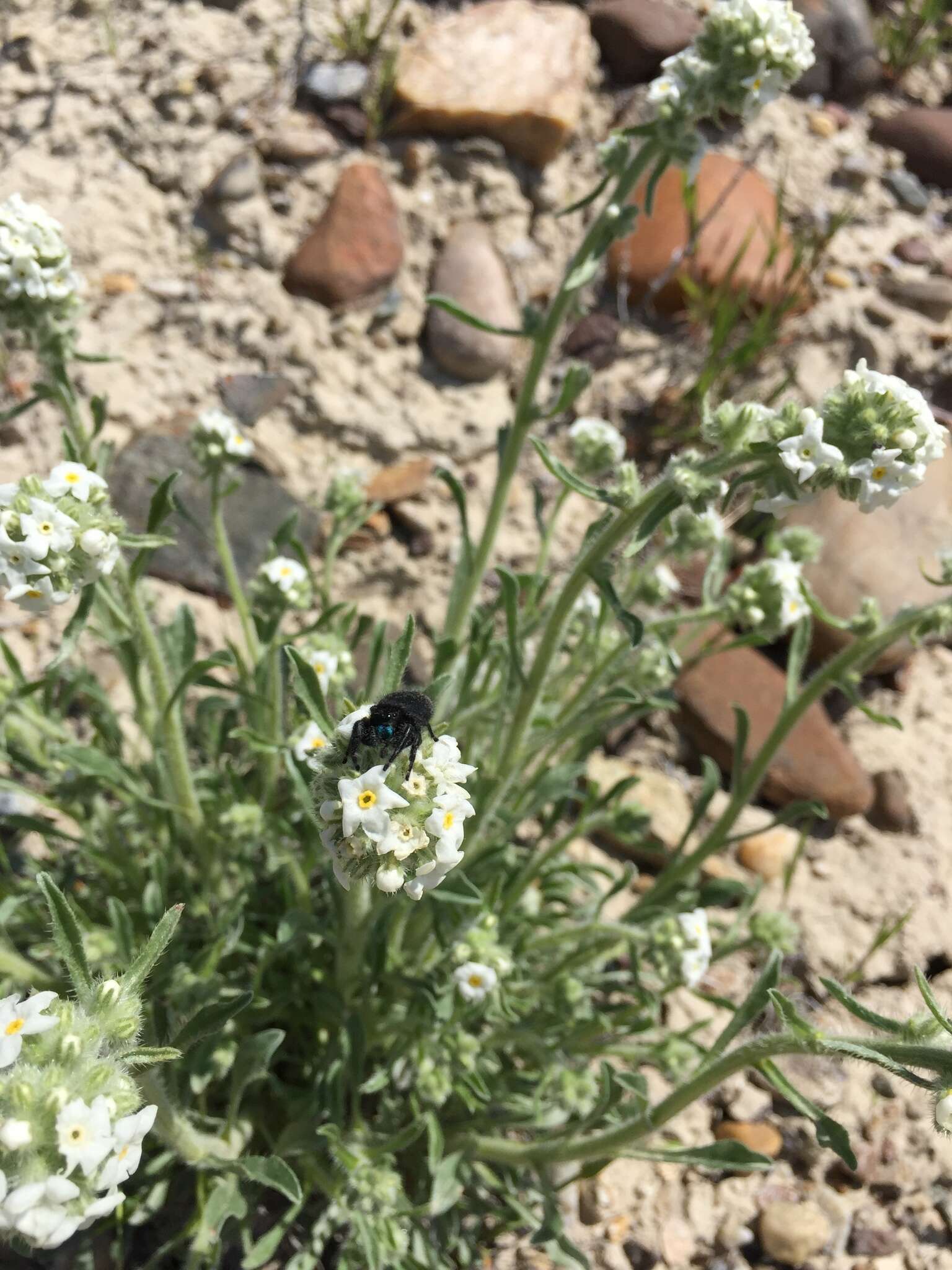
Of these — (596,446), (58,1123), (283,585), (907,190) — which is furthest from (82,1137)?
(907,190)

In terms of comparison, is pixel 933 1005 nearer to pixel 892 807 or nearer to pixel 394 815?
pixel 394 815

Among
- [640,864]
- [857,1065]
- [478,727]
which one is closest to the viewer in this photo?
[478,727]

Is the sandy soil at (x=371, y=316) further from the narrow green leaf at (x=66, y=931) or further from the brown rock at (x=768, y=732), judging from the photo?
the narrow green leaf at (x=66, y=931)

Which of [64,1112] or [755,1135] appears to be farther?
[755,1135]

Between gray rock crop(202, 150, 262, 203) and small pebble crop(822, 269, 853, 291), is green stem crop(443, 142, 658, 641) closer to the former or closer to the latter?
gray rock crop(202, 150, 262, 203)

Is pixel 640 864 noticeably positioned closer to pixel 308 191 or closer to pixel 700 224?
pixel 700 224

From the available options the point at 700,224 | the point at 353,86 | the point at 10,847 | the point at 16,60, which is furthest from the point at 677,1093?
the point at 16,60

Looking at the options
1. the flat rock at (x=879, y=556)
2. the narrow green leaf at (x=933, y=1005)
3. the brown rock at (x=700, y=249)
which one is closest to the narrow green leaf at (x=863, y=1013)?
the narrow green leaf at (x=933, y=1005)

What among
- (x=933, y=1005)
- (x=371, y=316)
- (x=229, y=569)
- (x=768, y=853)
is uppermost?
(x=933, y=1005)
